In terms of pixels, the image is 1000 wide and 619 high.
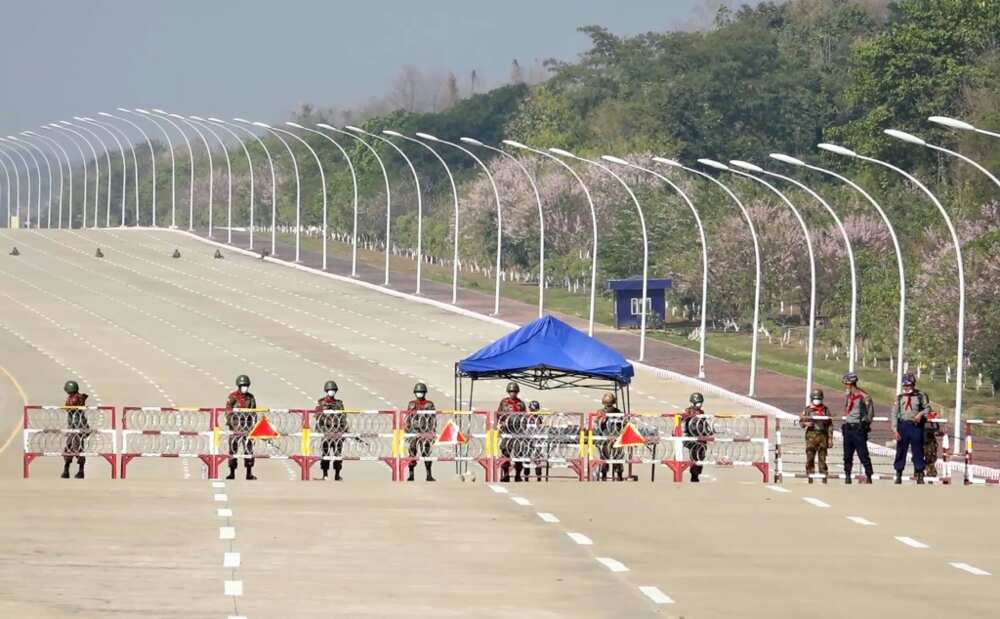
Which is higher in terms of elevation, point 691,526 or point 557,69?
point 557,69

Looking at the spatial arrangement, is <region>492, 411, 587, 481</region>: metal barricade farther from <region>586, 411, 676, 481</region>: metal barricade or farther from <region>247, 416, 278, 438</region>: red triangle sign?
<region>247, 416, 278, 438</region>: red triangle sign

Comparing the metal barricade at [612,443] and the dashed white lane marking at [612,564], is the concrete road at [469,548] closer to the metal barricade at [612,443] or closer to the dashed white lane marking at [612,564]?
the dashed white lane marking at [612,564]

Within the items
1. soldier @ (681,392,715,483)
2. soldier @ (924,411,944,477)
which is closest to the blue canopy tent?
soldier @ (681,392,715,483)

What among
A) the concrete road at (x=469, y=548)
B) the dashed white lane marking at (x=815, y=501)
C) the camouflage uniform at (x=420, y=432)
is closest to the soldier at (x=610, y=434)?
the camouflage uniform at (x=420, y=432)

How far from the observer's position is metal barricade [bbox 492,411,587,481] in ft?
127

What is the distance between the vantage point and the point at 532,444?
39.1m

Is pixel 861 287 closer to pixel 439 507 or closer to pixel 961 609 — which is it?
pixel 439 507

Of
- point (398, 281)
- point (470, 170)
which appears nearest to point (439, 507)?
point (398, 281)

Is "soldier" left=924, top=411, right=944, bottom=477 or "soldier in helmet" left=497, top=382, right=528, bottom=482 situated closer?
"soldier in helmet" left=497, top=382, right=528, bottom=482

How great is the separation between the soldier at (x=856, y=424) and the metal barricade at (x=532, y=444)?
4.09 meters

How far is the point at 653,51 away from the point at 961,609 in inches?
6572

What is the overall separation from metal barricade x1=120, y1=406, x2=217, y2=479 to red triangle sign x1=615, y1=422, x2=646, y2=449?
6.36m

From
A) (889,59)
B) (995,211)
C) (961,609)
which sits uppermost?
(889,59)

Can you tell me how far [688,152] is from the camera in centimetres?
15462
